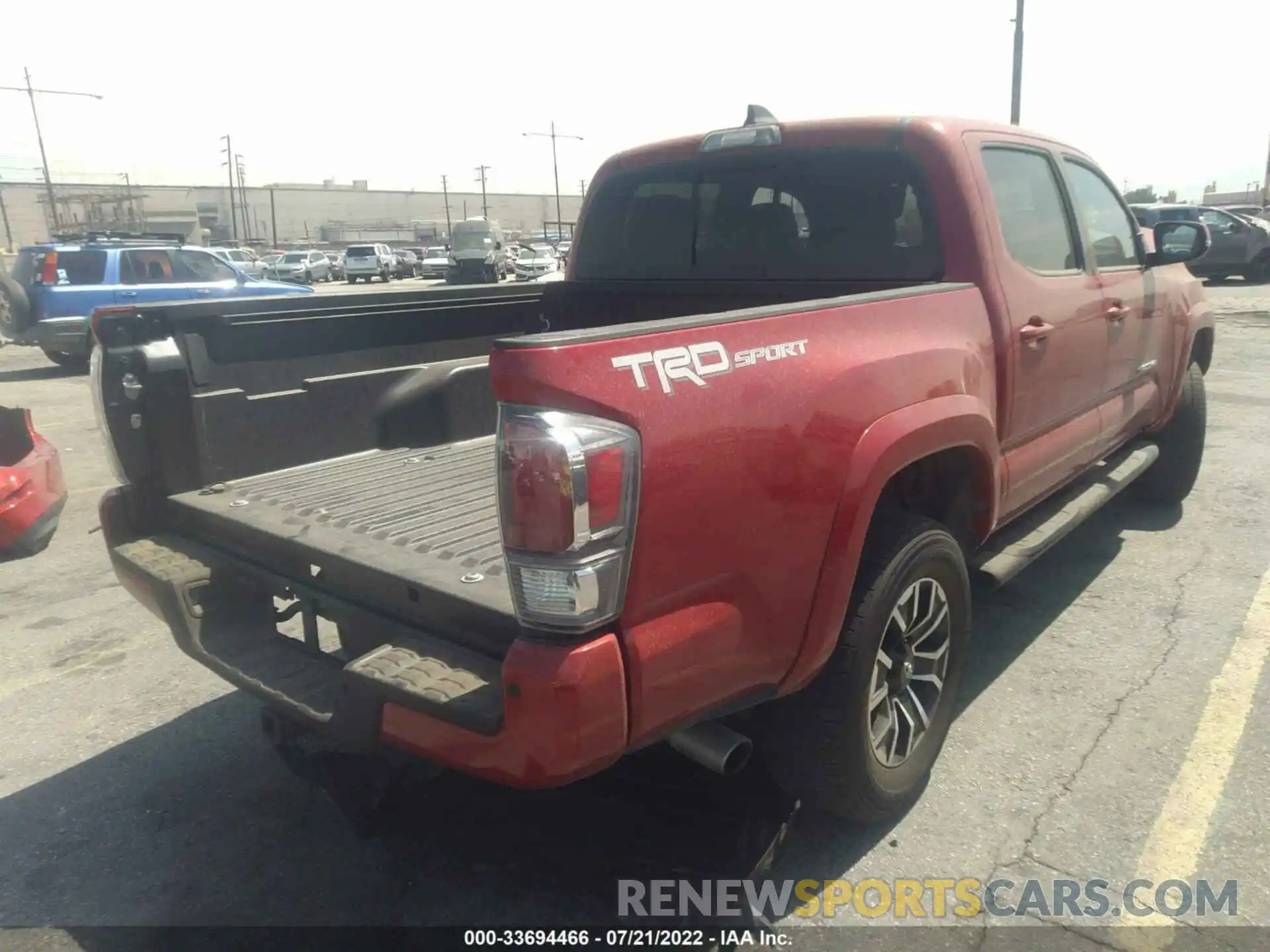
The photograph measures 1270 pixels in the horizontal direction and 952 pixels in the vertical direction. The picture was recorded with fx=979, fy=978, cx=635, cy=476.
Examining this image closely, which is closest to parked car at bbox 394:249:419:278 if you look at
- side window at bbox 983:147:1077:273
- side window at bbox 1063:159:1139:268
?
side window at bbox 1063:159:1139:268

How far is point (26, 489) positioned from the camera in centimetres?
574

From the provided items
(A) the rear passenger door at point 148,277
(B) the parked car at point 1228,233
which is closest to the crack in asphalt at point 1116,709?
(A) the rear passenger door at point 148,277

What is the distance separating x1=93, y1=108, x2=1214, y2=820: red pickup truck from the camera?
2006 mm

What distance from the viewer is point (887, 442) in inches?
102

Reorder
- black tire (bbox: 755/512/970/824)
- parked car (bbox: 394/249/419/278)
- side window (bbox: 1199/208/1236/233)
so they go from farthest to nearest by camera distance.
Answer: parked car (bbox: 394/249/419/278) → side window (bbox: 1199/208/1236/233) → black tire (bbox: 755/512/970/824)

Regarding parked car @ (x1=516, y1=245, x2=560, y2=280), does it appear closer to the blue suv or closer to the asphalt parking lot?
the blue suv

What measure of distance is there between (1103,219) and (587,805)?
3640 mm

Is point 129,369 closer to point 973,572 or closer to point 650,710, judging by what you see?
point 650,710

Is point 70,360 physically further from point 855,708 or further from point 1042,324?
point 855,708

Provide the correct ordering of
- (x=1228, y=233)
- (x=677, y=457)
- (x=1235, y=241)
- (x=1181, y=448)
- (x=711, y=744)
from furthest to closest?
(x=1228, y=233), (x=1235, y=241), (x=1181, y=448), (x=711, y=744), (x=677, y=457)

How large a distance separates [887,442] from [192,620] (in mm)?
1988

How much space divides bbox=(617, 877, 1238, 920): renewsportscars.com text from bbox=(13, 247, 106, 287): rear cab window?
1409cm

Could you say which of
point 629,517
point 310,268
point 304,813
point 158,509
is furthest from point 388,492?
point 310,268

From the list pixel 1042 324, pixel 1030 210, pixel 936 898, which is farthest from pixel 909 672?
pixel 1030 210
